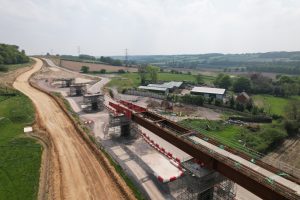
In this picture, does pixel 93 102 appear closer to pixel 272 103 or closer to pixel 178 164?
pixel 178 164

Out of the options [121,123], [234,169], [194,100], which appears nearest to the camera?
[234,169]

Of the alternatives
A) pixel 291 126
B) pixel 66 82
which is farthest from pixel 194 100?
pixel 66 82

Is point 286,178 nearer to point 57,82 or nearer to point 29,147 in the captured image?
point 29,147

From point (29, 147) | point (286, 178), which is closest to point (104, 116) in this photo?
point (29, 147)

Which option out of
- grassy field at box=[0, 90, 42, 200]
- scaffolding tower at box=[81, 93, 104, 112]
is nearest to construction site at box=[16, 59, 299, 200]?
scaffolding tower at box=[81, 93, 104, 112]

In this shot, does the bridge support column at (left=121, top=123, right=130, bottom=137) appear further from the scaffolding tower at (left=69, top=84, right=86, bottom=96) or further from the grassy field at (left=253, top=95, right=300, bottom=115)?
the grassy field at (left=253, top=95, right=300, bottom=115)

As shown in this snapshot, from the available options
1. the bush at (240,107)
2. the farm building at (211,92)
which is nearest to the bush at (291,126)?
the bush at (240,107)
